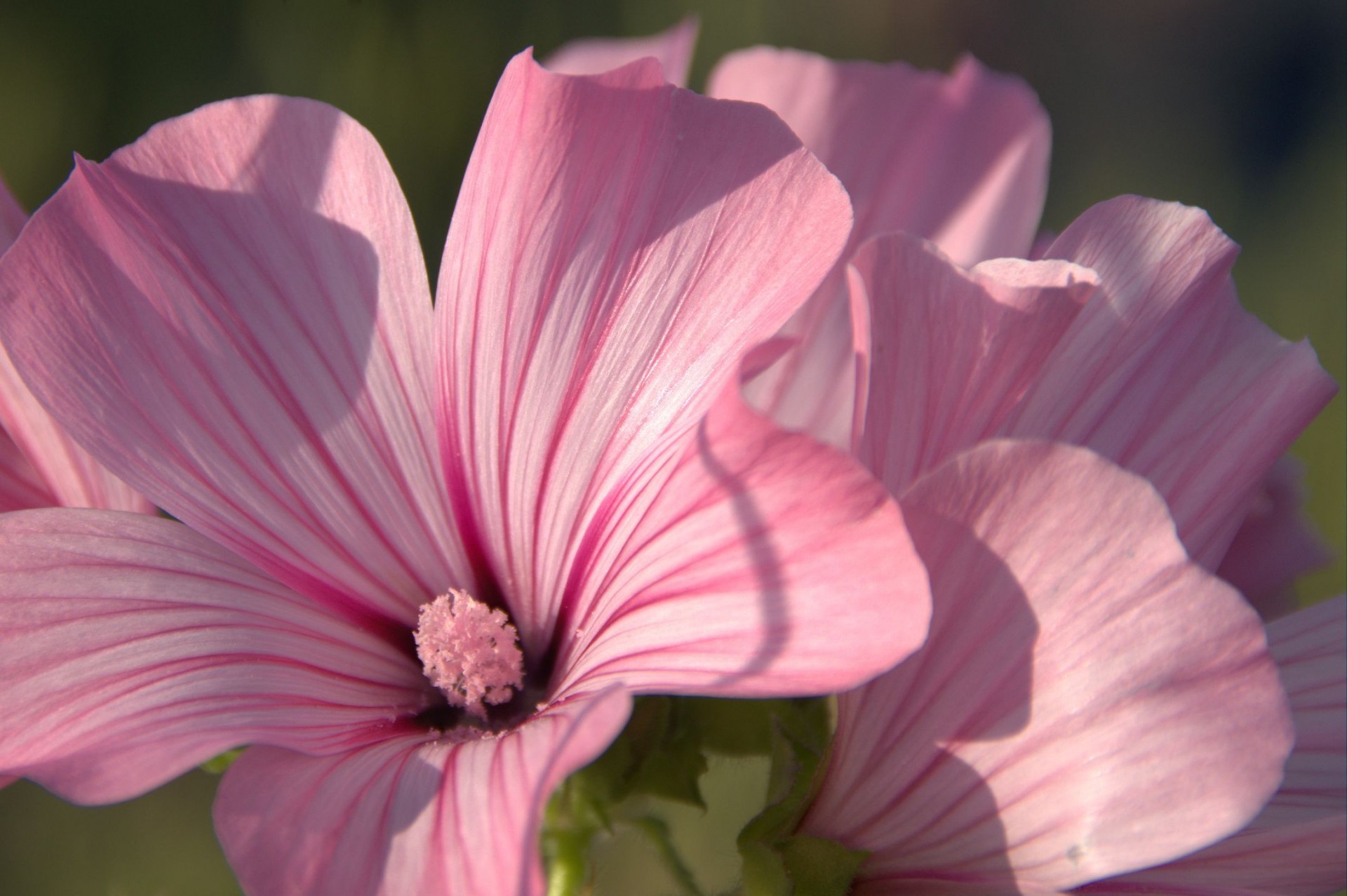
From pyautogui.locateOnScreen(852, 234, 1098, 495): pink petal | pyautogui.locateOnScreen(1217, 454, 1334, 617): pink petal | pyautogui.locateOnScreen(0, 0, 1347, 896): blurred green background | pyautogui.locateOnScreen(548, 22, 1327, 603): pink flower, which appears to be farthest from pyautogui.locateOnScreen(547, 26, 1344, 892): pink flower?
pyautogui.locateOnScreen(0, 0, 1347, 896): blurred green background

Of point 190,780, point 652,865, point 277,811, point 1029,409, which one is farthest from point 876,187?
point 190,780

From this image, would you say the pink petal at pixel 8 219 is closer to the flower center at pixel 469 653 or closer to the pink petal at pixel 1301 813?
the flower center at pixel 469 653

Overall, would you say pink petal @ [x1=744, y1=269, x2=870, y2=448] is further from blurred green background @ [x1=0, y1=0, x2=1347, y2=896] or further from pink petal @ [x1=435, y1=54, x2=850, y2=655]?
blurred green background @ [x1=0, y1=0, x2=1347, y2=896]

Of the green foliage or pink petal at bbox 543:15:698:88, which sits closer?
the green foliage

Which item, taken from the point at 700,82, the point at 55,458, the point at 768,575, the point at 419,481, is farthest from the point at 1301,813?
the point at 700,82

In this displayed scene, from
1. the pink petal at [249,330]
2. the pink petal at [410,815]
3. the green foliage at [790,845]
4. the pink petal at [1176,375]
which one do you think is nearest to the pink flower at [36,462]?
the pink petal at [249,330]

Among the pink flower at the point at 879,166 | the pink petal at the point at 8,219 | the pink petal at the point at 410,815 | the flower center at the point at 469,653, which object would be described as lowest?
the flower center at the point at 469,653
